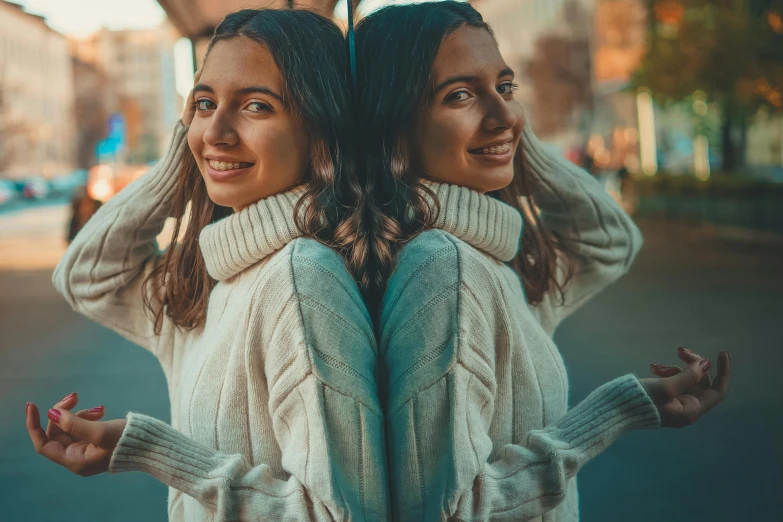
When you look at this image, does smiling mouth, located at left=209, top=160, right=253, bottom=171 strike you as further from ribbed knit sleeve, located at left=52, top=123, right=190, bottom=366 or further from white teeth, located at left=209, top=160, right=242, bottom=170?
ribbed knit sleeve, located at left=52, top=123, right=190, bottom=366

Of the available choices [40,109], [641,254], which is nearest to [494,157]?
[641,254]

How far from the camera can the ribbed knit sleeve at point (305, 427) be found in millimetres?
1266

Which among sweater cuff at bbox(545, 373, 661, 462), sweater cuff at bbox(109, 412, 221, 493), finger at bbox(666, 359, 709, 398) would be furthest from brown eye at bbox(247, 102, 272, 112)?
finger at bbox(666, 359, 709, 398)

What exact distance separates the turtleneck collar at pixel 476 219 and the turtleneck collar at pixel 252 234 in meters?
0.23

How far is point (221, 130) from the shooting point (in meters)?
1.41

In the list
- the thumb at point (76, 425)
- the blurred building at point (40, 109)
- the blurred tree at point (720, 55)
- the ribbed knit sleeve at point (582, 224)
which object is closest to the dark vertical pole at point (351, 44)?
the ribbed knit sleeve at point (582, 224)

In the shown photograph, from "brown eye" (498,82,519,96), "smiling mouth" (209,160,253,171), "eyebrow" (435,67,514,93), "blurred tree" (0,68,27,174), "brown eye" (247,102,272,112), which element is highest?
"blurred tree" (0,68,27,174)

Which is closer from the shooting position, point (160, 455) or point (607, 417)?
point (160, 455)

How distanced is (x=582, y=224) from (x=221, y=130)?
0.86m

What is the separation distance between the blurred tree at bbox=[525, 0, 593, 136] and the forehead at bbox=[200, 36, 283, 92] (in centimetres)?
2861

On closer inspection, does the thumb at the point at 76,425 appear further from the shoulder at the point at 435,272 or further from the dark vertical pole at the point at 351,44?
the dark vertical pole at the point at 351,44

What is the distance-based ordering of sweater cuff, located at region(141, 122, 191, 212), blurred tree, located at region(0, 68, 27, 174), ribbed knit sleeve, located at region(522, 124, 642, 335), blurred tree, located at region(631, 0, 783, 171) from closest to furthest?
sweater cuff, located at region(141, 122, 191, 212), ribbed knit sleeve, located at region(522, 124, 642, 335), blurred tree, located at region(631, 0, 783, 171), blurred tree, located at region(0, 68, 27, 174)

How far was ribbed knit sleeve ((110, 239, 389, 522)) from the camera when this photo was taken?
1.27 m

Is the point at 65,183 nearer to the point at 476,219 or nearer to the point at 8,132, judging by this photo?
the point at 8,132
